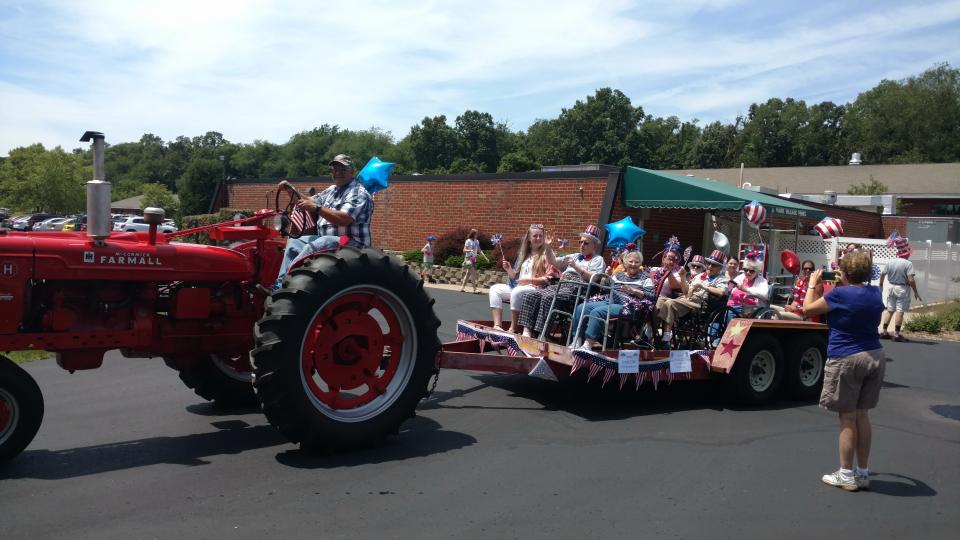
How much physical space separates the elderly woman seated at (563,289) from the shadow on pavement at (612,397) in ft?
2.22

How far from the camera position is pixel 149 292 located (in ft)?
17.2

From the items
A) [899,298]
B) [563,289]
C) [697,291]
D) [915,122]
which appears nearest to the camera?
[563,289]

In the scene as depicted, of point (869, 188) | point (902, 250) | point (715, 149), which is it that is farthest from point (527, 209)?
point (715, 149)

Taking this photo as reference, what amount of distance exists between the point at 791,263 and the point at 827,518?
4.88 meters

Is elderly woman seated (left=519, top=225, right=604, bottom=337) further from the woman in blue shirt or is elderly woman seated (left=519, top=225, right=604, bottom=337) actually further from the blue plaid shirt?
the woman in blue shirt

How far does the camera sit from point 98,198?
15.5ft

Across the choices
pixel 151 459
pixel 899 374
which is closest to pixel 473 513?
pixel 151 459

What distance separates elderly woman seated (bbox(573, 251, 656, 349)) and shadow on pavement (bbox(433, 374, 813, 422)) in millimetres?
623

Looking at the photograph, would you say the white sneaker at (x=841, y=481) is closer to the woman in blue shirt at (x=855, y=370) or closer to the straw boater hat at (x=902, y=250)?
the woman in blue shirt at (x=855, y=370)

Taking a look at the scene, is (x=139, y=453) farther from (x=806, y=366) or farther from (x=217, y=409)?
(x=806, y=366)

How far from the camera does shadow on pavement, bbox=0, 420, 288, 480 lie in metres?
4.85

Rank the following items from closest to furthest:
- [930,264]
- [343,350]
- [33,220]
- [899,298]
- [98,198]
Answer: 1. [98,198]
2. [343,350]
3. [899,298]
4. [930,264]
5. [33,220]

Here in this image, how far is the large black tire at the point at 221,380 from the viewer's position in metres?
6.46

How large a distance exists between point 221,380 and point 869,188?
44212 millimetres
